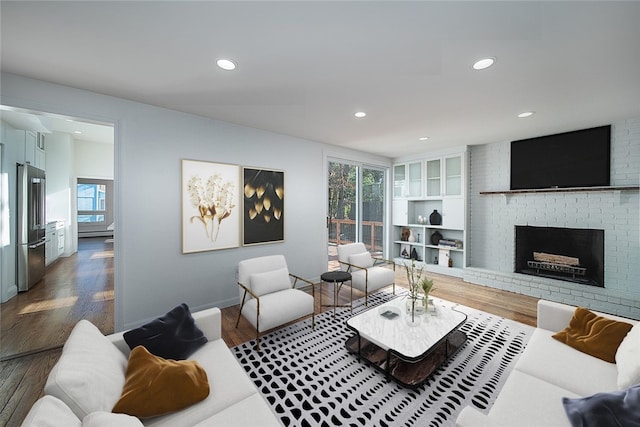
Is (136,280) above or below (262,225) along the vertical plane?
below

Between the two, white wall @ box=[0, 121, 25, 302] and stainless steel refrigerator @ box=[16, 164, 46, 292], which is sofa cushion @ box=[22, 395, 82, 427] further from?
stainless steel refrigerator @ box=[16, 164, 46, 292]

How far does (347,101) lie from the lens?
2.83 meters

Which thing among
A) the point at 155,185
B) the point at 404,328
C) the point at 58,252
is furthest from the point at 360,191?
the point at 58,252

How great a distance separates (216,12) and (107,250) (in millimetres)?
8235

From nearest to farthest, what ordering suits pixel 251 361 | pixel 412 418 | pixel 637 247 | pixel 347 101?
pixel 412 418 < pixel 251 361 < pixel 347 101 < pixel 637 247

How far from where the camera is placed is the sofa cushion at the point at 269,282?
2941 millimetres

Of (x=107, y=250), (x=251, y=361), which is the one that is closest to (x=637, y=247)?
(x=251, y=361)

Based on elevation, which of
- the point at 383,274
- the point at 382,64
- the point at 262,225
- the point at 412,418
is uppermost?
the point at 382,64

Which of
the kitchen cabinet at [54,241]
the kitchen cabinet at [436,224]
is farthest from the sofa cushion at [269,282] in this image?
the kitchen cabinet at [54,241]

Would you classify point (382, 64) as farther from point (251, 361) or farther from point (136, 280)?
point (136, 280)

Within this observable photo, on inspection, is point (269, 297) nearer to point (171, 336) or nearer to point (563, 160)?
point (171, 336)

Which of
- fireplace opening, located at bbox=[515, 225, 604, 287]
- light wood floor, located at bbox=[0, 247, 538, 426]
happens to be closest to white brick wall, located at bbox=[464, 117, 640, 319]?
fireplace opening, located at bbox=[515, 225, 604, 287]

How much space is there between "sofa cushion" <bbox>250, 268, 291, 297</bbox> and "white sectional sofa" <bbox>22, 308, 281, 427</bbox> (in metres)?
1.12

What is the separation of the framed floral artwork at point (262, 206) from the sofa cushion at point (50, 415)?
9.41ft
